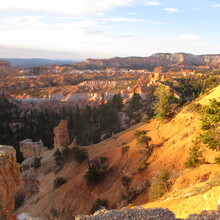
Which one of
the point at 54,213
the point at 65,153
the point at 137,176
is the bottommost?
the point at 54,213

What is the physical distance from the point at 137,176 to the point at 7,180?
7.81 m

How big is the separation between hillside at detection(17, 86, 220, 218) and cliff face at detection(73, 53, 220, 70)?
15026 cm

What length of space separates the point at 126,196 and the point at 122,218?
Answer: 23.8ft

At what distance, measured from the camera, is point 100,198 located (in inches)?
504

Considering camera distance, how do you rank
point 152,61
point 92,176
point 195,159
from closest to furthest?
1. point 195,159
2. point 92,176
3. point 152,61

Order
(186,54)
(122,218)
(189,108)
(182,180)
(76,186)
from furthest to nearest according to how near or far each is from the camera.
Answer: (186,54)
(189,108)
(76,186)
(182,180)
(122,218)

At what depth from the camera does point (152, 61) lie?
174000mm

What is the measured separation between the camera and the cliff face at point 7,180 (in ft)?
25.3

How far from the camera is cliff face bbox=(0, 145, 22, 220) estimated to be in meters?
7.72

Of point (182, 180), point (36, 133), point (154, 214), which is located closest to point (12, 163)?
point (154, 214)

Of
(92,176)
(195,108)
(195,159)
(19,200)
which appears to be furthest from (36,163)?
(195,108)

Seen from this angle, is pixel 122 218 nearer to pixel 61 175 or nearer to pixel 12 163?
pixel 12 163

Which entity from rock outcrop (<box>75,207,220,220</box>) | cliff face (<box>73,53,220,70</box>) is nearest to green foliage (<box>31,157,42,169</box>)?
rock outcrop (<box>75,207,220,220</box>)

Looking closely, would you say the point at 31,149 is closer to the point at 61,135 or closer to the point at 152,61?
the point at 61,135
